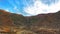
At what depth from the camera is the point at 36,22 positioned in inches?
251

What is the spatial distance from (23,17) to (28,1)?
0.77 meters

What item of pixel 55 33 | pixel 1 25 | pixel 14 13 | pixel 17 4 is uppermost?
pixel 17 4

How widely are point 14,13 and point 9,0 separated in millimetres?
655

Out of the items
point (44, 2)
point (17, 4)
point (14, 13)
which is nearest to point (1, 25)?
point (14, 13)

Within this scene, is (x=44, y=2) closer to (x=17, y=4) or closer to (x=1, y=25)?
(x=17, y=4)

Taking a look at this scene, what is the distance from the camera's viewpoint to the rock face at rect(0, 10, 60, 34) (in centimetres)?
623

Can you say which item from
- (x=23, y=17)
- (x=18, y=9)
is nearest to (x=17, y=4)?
(x=18, y=9)

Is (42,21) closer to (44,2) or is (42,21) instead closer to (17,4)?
Result: (44,2)

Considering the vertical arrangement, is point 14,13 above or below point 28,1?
below

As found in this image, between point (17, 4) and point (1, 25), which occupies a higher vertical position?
point (17, 4)

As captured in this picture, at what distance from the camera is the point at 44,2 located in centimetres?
651

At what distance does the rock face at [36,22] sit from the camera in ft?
20.4

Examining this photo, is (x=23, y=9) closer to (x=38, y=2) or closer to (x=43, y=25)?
(x=38, y=2)

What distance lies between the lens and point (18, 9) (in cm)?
A: 652
